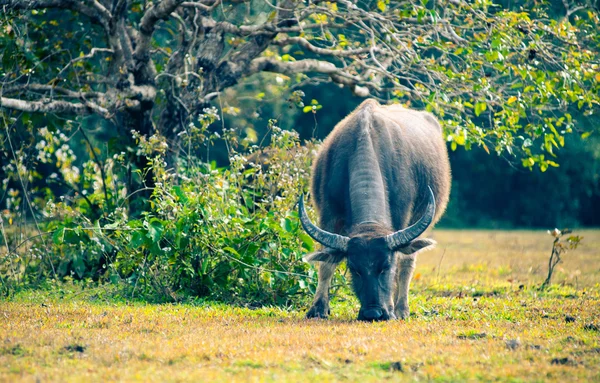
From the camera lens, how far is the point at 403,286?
8438 millimetres

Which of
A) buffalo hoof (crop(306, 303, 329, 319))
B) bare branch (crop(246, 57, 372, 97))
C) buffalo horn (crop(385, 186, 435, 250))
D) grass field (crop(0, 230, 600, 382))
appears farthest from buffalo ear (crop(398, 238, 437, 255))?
bare branch (crop(246, 57, 372, 97))

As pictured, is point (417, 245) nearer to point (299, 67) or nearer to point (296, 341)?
point (296, 341)

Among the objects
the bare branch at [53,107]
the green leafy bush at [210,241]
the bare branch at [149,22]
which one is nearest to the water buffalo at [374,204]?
the green leafy bush at [210,241]

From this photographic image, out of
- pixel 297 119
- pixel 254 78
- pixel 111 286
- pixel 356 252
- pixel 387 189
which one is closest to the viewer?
pixel 356 252

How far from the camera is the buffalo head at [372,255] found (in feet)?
23.8

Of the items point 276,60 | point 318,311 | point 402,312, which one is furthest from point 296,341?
point 276,60

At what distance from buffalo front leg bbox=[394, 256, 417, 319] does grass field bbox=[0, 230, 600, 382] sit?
7.3 inches

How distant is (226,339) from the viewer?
6102 mm

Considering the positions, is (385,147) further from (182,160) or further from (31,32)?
(31,32)

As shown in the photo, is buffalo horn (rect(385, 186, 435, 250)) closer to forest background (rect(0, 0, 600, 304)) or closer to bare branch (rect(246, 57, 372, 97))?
forest background (rect(0, 0, 600, 304))

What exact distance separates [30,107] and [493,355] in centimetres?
660

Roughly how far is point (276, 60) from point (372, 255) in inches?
200

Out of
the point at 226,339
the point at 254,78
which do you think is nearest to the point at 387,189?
the point at 226,339

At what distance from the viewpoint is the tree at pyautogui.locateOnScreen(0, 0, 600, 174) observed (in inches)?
357
